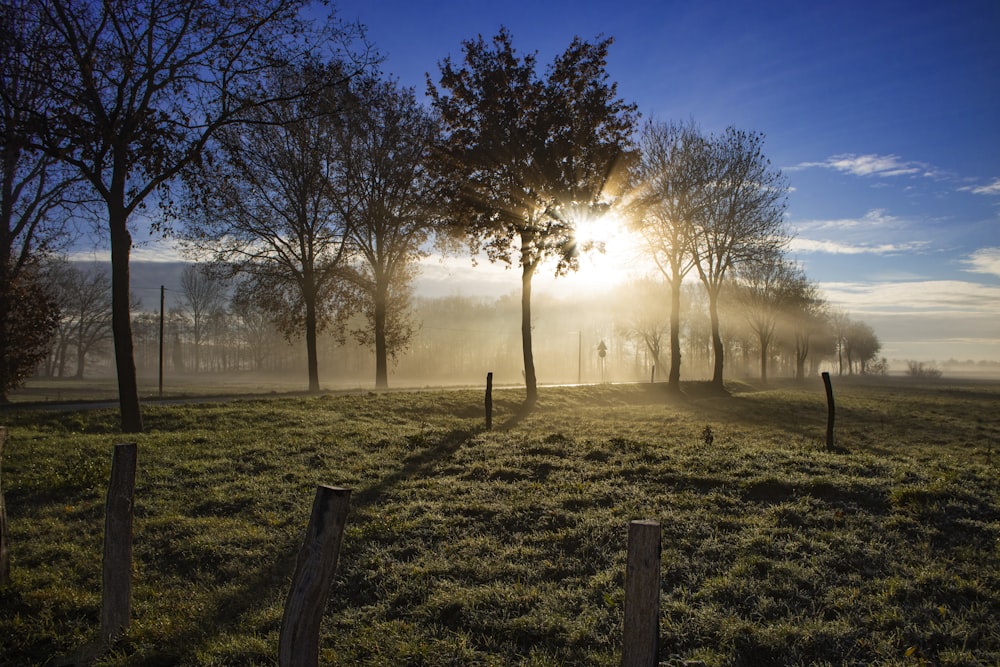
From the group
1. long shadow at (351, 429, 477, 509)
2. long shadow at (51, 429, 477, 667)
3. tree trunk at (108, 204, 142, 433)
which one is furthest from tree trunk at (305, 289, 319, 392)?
long shadow at (51, 429, 477, 667)

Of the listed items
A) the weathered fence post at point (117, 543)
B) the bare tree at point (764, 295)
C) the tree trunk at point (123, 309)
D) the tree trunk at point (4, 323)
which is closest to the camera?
the weathered fence post at point (117, 543)

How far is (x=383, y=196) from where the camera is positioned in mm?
29000

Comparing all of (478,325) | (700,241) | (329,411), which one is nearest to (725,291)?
(700,241)

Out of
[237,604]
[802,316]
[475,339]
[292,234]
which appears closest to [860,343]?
[802,316]

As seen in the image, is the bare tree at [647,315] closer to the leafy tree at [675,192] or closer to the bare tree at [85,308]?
the leafy tree at [675,192]

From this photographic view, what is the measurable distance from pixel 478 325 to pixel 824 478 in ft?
365

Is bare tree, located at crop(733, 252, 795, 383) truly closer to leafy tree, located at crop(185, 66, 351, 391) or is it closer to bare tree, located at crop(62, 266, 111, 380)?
leafy tree, located at crop(185, 66, 351, 391)

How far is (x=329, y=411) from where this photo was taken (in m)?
17.0

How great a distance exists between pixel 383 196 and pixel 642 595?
1110 inches

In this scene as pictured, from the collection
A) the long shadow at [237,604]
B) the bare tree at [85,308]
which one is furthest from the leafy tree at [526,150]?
the bare tree at [85,308]

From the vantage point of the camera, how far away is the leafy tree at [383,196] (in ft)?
92.3

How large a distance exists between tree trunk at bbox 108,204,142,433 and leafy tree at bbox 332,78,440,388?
1497 centimetres

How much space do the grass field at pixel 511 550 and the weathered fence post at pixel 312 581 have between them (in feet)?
4.60

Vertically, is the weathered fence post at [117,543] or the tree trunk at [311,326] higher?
the tree trunk at [311,326]
